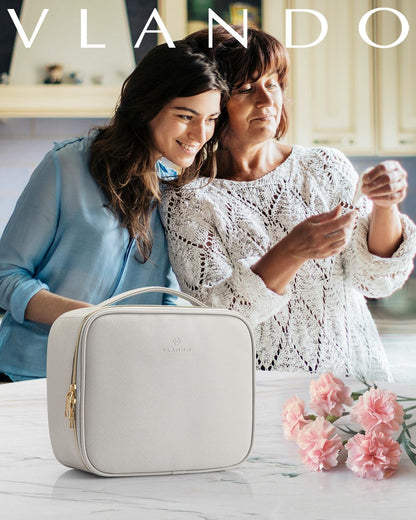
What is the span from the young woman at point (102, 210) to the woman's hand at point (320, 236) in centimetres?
28

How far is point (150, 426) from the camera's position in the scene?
2.12ft

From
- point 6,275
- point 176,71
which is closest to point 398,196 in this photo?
point 176,71

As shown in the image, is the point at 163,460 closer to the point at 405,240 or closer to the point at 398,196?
the point at 398,196

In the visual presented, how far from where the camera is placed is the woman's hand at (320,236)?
1279mm

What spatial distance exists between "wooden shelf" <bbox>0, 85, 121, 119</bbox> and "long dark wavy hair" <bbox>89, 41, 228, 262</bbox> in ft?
4.84

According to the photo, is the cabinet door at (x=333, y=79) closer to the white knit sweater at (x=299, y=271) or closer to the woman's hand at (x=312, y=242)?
the white knit sweater at (x=299, y=271)

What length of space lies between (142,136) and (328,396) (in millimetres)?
941

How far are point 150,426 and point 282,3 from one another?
268 centimetres

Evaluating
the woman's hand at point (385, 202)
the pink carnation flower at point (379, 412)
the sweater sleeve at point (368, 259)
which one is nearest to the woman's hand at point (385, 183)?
the woman's hand at point (385, 202)

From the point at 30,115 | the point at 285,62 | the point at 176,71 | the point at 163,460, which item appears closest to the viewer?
the point at 163,460

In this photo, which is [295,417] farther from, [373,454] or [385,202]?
[385,202]

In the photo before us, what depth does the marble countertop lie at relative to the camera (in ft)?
1.81

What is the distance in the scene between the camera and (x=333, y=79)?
10.1ft

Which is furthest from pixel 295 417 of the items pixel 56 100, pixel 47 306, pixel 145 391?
pixel 56 100
